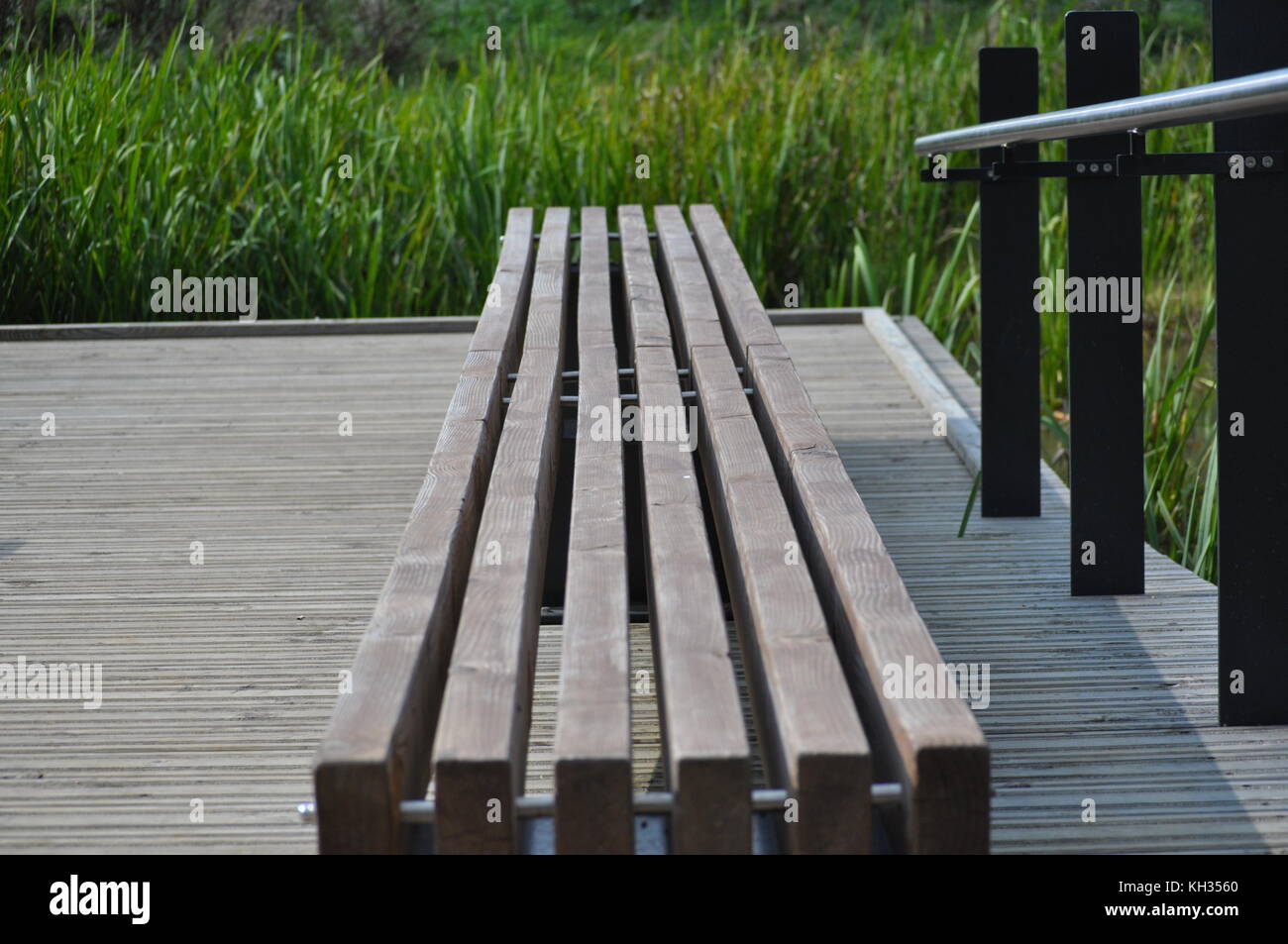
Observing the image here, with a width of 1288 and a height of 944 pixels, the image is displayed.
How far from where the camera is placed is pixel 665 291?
10.6 feet

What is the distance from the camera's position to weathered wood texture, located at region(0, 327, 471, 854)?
184cm

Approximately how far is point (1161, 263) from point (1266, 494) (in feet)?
12.2

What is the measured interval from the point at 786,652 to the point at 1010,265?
1.85 m

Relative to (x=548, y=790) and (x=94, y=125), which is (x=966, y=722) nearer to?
(x=548, y=790)

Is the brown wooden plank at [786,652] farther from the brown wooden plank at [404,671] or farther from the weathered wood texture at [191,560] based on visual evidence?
the weathered wood texture at [191,560]

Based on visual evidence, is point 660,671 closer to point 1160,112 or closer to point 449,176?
point 1160,112

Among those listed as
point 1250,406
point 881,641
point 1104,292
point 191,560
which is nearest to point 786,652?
point 881,641

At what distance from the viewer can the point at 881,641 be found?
1.22m

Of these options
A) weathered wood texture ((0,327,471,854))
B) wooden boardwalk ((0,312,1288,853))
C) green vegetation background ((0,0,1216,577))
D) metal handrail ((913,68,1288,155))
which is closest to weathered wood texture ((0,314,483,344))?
weathered wood texture ((0,327,471,854))

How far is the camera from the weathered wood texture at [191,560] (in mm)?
1836

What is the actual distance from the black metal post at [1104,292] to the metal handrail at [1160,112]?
18 cm

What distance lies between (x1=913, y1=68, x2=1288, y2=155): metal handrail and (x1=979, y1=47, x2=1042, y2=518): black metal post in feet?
1.09

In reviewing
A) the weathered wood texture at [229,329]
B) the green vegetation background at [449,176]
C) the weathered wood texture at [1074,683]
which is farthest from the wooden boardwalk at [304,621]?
the green vegetation background at [449,176]

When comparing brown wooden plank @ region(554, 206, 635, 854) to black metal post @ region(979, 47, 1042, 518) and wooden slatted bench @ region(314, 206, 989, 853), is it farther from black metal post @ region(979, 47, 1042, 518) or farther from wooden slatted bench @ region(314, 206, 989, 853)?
black metal post @ region(979, 47, 1042, 518)
